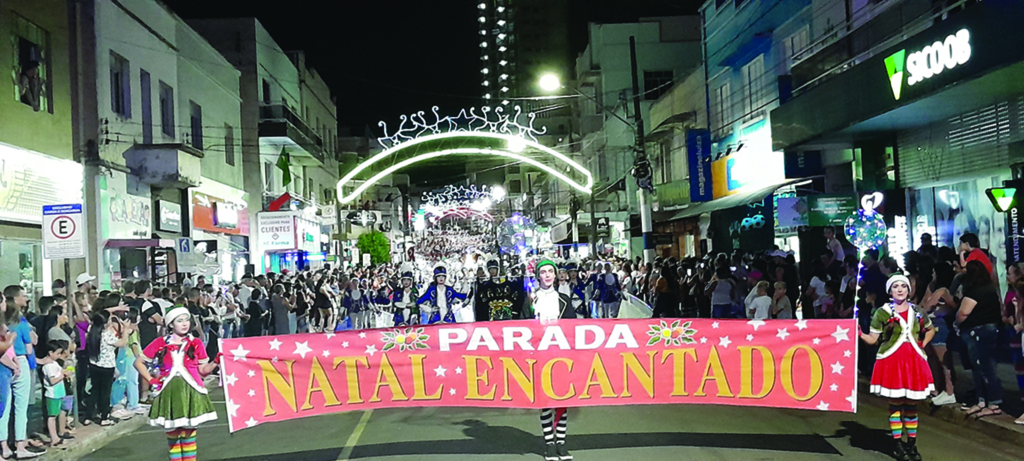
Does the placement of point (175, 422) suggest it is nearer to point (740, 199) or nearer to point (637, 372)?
point (637, 372)

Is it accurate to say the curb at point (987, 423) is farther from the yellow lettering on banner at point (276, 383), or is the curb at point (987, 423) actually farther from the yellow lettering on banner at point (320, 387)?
the yellow lettering on banner at point (276, 383)

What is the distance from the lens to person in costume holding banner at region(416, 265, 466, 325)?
16141mm

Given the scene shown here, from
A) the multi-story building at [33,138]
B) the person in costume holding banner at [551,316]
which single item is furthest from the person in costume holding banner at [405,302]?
the person in costume holding banner at [551,316]

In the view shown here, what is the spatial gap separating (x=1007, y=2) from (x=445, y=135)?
50.2 feet

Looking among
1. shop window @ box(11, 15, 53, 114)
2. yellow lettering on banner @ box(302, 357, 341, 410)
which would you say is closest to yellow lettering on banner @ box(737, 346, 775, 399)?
yellow lettering on banner @ box(302, 357, 341, 410)

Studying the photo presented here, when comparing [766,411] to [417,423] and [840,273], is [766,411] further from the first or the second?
[840,273]

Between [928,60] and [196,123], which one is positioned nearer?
[928,60]

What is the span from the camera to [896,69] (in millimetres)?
14570

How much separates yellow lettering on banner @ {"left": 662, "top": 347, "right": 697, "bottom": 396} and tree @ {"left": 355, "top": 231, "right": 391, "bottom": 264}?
50.2 m

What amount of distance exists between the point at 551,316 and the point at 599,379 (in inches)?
30.7

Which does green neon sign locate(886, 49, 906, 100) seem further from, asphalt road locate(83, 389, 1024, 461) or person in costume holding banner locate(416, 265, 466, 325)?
person in costume holding banner locate(416, 265, 466, 325)

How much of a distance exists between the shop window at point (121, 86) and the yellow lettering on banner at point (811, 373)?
18714mm

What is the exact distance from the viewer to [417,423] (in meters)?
10.5

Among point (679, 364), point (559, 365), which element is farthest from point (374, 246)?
point (679, 364)
